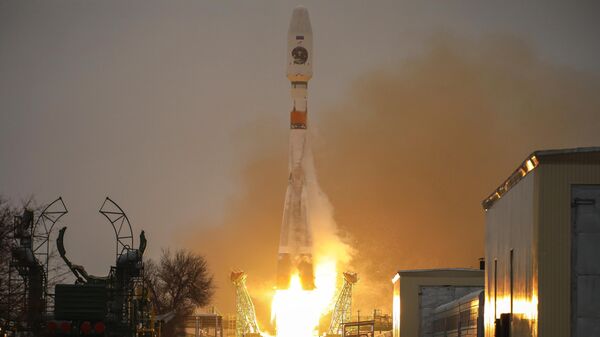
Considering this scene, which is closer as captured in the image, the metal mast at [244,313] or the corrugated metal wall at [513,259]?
the corrugated metal wall at [513,259]

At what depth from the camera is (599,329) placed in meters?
41.1

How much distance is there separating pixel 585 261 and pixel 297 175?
8090 centimetres

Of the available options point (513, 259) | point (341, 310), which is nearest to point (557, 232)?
point (513, 259)

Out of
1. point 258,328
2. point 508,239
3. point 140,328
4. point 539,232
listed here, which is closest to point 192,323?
point 258,328

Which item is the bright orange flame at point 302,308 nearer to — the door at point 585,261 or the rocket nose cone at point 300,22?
the rocket nose cone at point 300,22

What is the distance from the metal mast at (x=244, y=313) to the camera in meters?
134

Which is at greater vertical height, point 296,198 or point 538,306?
point 296,198

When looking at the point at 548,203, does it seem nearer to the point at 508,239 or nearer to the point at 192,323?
the point at 508,239

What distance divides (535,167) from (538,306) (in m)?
4.24

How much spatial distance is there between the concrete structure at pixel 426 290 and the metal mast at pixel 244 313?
4523 centimetres

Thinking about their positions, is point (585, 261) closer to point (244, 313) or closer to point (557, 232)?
point (557, 232)

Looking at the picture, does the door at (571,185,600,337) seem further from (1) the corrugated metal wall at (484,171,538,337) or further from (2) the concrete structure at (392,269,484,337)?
(2) the concrete structure at (392,269,484,337)

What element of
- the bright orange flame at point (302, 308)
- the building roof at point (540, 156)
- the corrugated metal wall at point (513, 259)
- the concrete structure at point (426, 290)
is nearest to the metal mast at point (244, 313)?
the bright orange flame at point (302, 308)

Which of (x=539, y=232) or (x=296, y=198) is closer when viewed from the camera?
(x=539, y=232)
